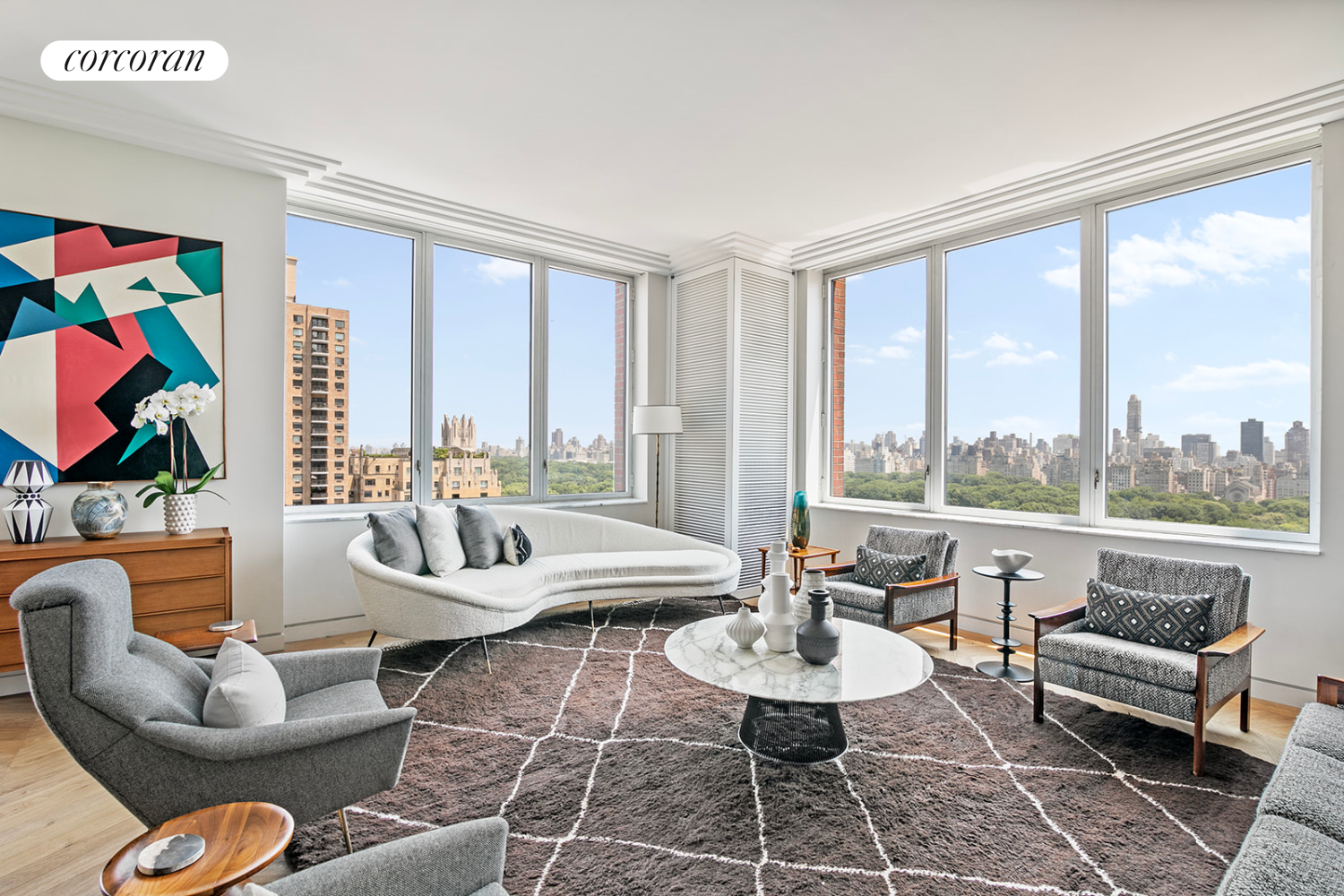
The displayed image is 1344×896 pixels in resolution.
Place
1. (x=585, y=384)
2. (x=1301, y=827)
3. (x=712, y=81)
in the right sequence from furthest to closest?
(x=585, y=384) → (x=712, y=81) → (x=1301, y=827)

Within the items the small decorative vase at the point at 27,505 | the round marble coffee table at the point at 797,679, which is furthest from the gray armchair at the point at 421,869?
the small decorative vase at the point at 27,505

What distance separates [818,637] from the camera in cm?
262

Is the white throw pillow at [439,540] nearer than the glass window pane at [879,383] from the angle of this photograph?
Yes

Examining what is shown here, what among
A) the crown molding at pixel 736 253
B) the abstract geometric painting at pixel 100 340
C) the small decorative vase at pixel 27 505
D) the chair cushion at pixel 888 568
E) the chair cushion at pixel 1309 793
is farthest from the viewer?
the crown molding at pixel 736 253

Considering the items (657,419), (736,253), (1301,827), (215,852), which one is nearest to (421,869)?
(215,852)

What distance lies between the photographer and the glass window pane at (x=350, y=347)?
4.42m

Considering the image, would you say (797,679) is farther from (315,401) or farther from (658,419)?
(315,401)

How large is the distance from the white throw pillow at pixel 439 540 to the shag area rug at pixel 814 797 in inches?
29.7

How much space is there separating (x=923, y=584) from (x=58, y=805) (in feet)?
13.3

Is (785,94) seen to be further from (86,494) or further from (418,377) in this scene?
(86,494)

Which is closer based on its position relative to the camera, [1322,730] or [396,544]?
[1322,730]

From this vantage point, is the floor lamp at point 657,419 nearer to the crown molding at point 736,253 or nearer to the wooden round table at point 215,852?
the crown molding at point 736,253

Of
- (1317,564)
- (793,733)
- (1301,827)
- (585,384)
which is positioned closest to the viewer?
(1301,827)

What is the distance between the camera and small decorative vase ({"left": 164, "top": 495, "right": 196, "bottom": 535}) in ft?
11.4
